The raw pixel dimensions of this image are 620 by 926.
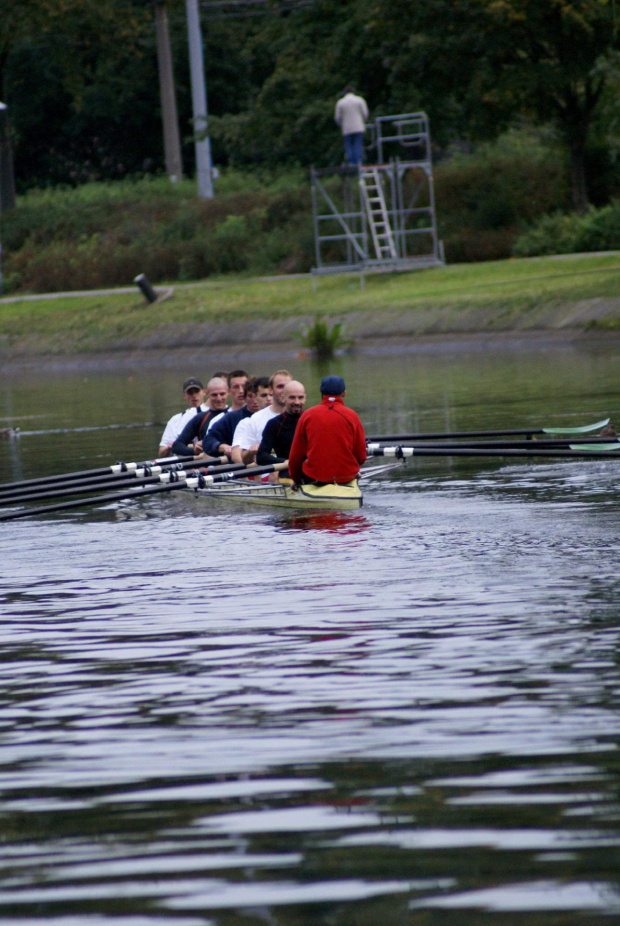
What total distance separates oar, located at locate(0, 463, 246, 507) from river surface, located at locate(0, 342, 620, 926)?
0.35 m

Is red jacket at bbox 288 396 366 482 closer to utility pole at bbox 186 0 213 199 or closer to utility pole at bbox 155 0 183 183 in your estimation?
utility pole at bbox 186 0 213 199

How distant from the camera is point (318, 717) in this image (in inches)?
268

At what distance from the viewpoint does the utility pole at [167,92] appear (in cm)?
5212

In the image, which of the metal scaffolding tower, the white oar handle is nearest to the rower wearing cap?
the white oar handle

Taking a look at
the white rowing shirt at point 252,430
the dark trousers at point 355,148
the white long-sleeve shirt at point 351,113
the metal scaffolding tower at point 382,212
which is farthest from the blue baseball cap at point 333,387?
the dark trousers at point 355,148

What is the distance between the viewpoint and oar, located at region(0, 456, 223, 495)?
14.9 m

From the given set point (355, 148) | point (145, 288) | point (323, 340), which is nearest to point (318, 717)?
point (323, 340)

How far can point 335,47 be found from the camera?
41.6 metres

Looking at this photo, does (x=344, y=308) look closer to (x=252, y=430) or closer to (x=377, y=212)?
(x=377, y=212)

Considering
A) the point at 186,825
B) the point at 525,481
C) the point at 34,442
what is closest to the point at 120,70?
the point at 34,442

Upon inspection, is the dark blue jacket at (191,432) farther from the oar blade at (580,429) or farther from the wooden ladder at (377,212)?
the wooden ladder at (377,212)

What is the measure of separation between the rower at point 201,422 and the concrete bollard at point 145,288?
23.8 m

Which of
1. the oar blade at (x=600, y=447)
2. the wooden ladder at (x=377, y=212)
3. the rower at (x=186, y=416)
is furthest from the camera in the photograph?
the wooden ladder at (x=377, y=212)

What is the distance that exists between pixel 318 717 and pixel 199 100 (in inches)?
1681
